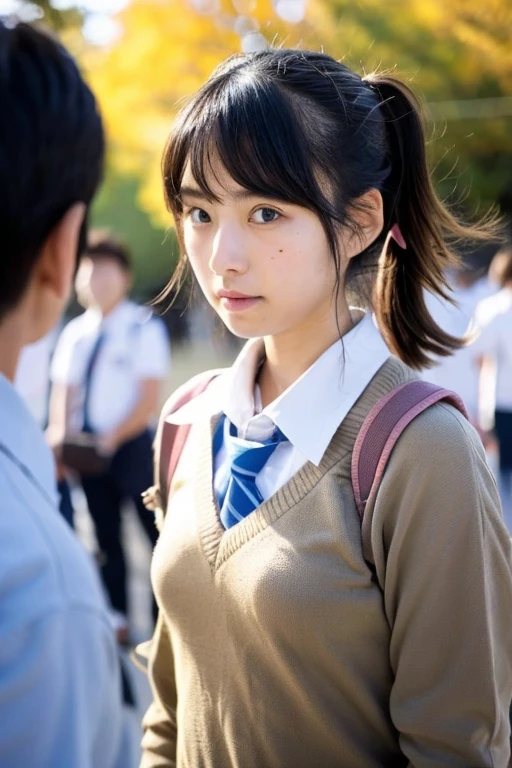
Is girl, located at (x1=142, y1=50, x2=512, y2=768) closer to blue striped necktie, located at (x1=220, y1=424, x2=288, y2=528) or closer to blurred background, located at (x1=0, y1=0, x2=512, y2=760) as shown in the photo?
blue striped necktie, located at (x1=220, y1=424, x2=288, y2=528)

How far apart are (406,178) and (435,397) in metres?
0.45

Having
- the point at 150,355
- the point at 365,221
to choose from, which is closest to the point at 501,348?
the point at 150,355

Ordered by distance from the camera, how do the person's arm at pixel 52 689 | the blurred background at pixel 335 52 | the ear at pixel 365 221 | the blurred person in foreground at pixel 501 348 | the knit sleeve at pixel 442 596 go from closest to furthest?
the person's arm at pixel 52 689 < the knit sleeve at pixel 442 596 < the ear at pixel 365 221 < the blurred person in foreground at pixel 501 348 < the blurred background at pixel 335 52

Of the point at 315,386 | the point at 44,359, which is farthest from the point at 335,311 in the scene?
the point at 44,359

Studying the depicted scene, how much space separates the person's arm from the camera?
0.88 m

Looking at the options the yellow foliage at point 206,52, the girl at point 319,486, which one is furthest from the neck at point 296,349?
the yellow foliage at point 206,52

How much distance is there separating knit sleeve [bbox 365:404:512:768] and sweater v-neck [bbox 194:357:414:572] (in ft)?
0.44

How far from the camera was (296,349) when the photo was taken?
167 centimetres

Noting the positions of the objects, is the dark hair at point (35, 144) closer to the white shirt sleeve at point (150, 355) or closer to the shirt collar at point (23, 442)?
the shirt collar at point (23, 442)

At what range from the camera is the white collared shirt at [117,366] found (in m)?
4.78

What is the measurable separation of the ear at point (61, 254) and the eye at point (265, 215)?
1.55ft

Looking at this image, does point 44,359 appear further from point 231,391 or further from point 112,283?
point 231,391

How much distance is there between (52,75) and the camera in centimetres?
101

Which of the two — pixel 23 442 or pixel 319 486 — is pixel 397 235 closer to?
pixel 319 486
